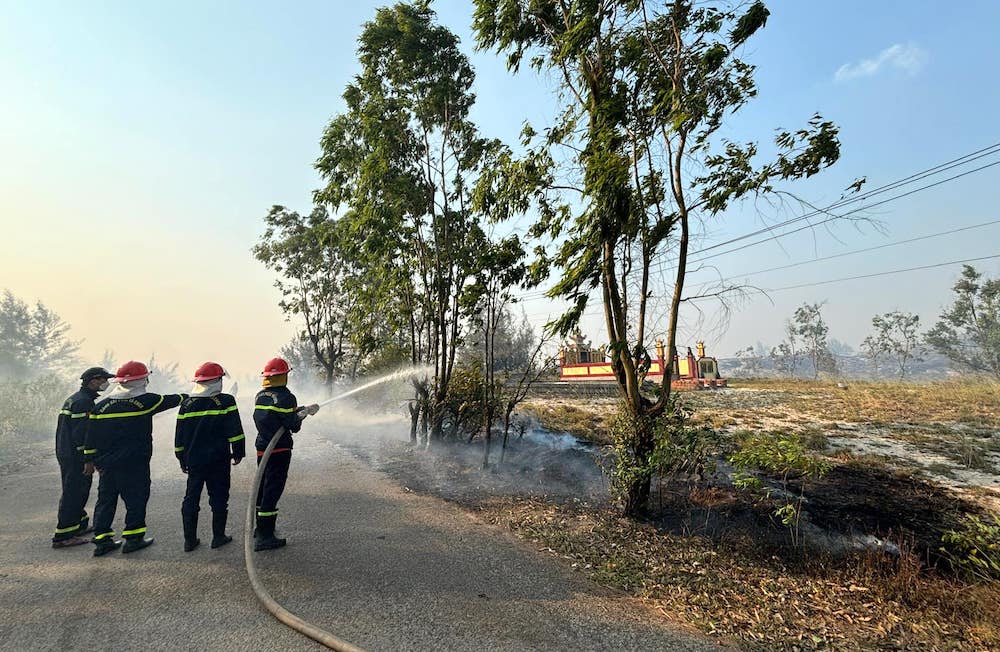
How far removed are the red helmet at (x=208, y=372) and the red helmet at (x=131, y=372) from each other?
0.58 meters

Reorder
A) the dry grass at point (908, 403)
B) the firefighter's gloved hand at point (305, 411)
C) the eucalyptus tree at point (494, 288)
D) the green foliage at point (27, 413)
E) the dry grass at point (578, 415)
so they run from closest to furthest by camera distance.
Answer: the firefighter's gloved hand at point (305, 411)
the eucalyptus tree at point (494, 288)
the green foliage at point (27, 413)
the dry grass at point (578, 415)
the dry grass at point (908, 403)

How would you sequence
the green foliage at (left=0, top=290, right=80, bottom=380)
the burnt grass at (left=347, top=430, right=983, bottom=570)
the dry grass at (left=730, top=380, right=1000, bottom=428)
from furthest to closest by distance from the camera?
the green foliage at (left=0, top=290, right=80, bottom=380), the dry grass at (left=730, top=380, right=1000, bottom=428), the burnt grass at (left=347, top=430, right=983, bottom=570)

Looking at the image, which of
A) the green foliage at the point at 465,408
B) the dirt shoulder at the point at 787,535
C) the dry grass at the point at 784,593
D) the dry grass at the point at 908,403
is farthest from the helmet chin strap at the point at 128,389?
the dry grass at the point at 908,403

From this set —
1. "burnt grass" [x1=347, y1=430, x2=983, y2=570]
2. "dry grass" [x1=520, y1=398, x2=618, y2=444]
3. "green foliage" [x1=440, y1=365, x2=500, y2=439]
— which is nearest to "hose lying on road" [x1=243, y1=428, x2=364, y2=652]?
"burnt grass" [x1=347, y1=430, x2=983, y2=570]

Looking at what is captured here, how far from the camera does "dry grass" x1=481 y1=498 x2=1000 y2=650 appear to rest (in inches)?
118

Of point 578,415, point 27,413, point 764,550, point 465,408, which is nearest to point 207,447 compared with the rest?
point 764,550

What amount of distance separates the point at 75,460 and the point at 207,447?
1.61 m

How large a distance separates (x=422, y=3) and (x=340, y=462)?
878 cm

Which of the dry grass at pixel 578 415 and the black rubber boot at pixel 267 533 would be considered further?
the dry grass at pixel 578 415

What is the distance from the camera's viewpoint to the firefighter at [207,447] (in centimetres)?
427

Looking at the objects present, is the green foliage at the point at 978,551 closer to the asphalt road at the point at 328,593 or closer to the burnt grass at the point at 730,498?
the burnt grass at the point at 730,498

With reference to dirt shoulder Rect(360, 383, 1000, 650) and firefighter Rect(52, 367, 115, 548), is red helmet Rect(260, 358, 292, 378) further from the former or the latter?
dirt shoulder Rect(360, 383, 1000, 650)

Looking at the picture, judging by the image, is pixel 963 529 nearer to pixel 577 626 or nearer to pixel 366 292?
pixel 577 626

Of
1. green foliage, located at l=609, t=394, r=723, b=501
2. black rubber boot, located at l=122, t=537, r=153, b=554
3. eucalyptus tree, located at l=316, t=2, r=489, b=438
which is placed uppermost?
eucalyptus tree, located at l=316, t=2, r=489, b=438
